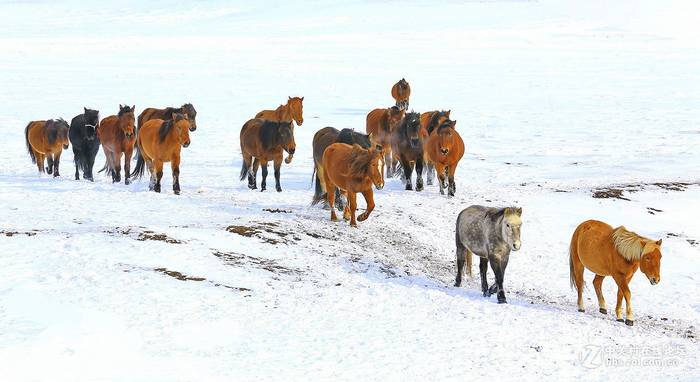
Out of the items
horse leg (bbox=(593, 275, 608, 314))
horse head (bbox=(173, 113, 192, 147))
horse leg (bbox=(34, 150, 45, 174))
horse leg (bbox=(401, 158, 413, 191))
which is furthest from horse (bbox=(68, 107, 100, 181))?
horse leg (bbox=(593, 275, 608, 314))

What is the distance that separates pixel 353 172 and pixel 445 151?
361 centimetres

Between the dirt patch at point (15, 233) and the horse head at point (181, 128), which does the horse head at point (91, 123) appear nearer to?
the horse head at point (181, 128)

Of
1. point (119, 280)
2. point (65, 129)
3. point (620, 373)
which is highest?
point (65, 129)

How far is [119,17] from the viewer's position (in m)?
111

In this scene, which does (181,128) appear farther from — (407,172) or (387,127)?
(387,127)

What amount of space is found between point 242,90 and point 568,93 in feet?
49.9

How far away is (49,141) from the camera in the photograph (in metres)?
16.7

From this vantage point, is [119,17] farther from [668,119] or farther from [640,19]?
[668,119]

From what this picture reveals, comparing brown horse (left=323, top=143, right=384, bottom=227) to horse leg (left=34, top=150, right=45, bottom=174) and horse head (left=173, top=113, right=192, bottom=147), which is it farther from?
horse leg (left=34, top=150, right=45, bottom=174)

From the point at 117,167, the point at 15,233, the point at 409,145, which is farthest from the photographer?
the point at 409,145

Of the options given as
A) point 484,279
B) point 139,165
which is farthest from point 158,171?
point 484,279

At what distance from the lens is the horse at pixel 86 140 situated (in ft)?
53.5

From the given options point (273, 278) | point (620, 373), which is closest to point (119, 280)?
point (273, 278)

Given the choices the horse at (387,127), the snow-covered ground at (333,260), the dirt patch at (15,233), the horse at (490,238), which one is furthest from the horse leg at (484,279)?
the horse at (387,127)
